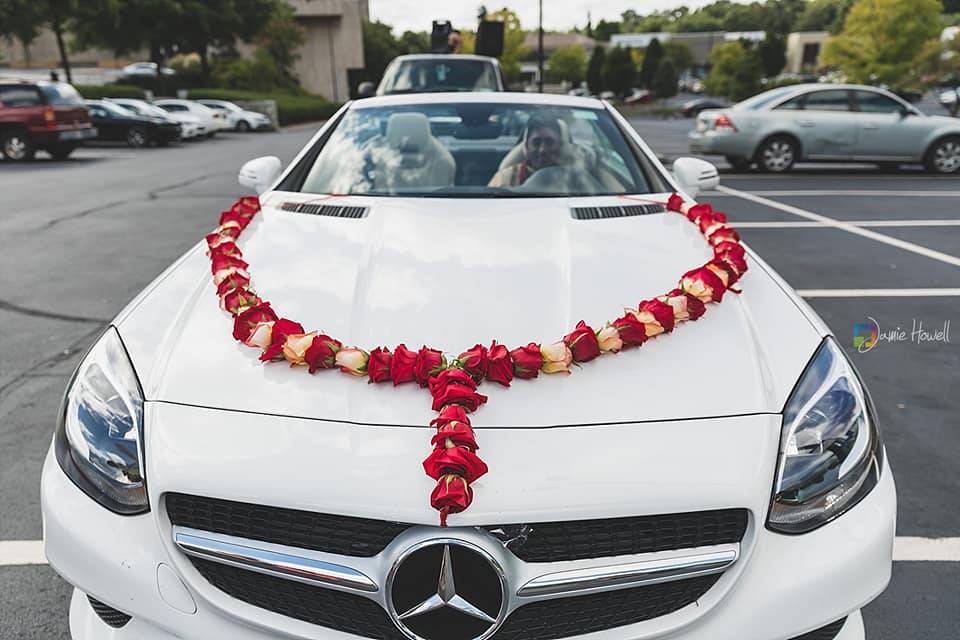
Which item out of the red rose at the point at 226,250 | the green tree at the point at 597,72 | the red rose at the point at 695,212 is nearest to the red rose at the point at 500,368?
the red rose at the point at 226,250

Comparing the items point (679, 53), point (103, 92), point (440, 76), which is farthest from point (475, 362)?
point (679, 53)

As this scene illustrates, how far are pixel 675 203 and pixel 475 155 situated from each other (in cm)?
99

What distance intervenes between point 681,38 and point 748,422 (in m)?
126

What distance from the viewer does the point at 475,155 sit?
341cm

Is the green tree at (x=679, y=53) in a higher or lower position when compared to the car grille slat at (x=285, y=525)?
lower

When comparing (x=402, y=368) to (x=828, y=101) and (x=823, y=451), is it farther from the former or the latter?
(x=828, y=101)

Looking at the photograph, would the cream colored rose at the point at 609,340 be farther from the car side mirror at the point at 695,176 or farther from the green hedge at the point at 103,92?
the green hedge at the point at 103,92

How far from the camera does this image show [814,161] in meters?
12.4

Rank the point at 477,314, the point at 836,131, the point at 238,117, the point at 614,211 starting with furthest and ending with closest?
the point at 238,117, the point at 836,131, the point at 614,211, the point at 477,314

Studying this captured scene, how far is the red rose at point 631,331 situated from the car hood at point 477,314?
3 centimetres

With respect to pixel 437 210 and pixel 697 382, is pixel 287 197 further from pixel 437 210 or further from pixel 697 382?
pixel 697 382

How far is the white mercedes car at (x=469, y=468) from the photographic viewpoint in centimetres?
142

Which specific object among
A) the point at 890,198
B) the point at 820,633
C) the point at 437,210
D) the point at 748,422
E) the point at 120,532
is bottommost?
the point at 890,198

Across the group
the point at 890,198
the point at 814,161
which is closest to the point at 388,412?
the point at 890,198
